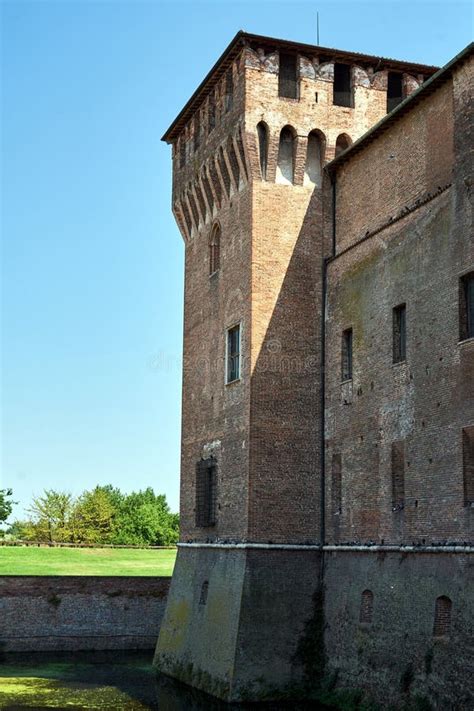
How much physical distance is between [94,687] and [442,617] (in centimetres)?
945

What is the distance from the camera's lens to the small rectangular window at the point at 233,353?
23312 millimetres

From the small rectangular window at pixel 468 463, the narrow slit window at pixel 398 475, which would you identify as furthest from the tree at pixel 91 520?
the small rectangular window at pixel 468 463

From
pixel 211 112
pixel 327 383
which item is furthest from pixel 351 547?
pixel 211 112

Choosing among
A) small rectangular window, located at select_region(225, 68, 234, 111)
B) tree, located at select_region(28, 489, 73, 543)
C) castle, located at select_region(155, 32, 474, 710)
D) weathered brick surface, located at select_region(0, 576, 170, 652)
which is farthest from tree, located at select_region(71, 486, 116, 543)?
small rectangular window, located at select_region(225, 68, 234, 111)

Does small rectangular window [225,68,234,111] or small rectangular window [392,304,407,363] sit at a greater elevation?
small rectangular window [225,68,234,111]

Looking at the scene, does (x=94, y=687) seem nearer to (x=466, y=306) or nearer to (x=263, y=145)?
(x=466, y=306)

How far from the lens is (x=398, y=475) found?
62.6ft

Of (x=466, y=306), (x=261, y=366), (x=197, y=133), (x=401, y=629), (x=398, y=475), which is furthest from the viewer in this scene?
(x=197, y=133)

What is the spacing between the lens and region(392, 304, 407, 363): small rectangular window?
19.4m

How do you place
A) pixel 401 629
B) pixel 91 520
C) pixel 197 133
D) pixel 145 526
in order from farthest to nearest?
pixel 145 526 < pixel 91 520 < pixel 197 133 < pixel 401 629

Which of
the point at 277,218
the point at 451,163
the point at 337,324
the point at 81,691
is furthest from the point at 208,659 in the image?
the point at 451,163

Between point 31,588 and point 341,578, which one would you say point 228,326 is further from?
point 31,588

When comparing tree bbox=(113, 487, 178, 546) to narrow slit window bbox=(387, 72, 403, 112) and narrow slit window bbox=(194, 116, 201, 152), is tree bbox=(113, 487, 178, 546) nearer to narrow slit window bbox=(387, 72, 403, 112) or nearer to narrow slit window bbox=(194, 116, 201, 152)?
narrow slit window bbox=(194, 116, 201, 152)

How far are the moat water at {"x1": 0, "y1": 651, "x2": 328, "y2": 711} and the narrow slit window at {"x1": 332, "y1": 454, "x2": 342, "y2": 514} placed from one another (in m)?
4.11
